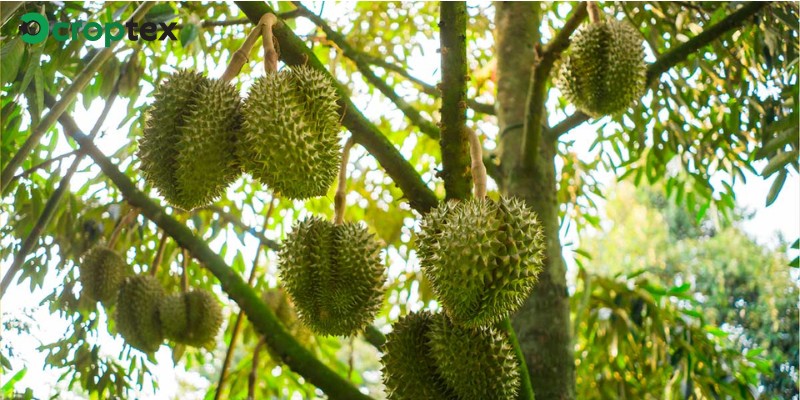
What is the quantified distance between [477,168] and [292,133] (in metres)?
0.42

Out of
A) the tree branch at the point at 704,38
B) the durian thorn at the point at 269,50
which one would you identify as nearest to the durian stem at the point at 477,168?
the durian thorn at the point at 269,50

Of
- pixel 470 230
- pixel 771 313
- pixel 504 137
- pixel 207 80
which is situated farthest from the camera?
pixel 771 313

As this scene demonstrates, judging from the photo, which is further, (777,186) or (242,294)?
(242,294)

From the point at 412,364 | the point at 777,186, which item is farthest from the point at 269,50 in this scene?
the point at 777,186

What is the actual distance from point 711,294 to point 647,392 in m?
8.75

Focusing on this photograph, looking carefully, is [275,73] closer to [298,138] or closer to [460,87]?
[298,138]

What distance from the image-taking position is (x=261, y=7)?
173cm

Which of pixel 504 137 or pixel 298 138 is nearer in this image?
pixel 298 138

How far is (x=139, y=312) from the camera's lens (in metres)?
2.80

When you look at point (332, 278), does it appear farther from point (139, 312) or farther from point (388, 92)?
point (139, 312)

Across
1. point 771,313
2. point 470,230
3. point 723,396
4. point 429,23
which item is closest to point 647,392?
point 723,396

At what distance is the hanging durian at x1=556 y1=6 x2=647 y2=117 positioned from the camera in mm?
2498

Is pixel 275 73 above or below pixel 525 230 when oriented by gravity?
above

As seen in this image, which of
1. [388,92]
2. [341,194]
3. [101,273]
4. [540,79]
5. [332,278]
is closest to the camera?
[332,278]
